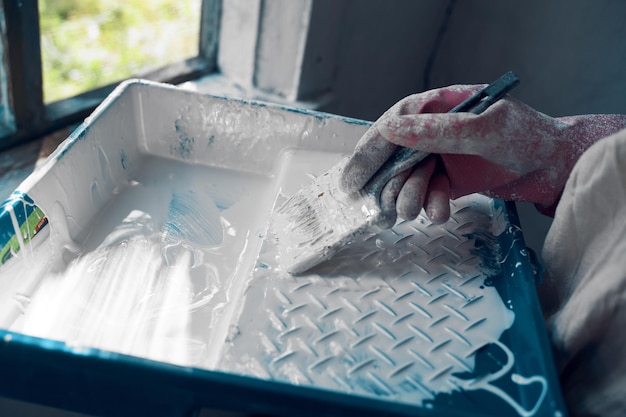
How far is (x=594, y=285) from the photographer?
737 millimetres

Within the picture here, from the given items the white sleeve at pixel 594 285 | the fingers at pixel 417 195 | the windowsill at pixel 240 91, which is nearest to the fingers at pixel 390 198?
the fingers at pixel 417 195

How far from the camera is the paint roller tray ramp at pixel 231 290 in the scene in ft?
2.12

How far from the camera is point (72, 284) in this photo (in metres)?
0.89

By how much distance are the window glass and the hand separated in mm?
1280

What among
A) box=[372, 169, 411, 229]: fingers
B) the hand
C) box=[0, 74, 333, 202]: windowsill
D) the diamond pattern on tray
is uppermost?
the hand

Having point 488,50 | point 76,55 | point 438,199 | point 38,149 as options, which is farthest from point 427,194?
point 76,55

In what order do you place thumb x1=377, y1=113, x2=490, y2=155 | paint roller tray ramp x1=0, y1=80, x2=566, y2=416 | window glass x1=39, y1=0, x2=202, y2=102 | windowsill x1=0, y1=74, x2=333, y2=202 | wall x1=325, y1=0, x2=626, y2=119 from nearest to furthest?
paint roller tray ramp x1=0, y1=80, x2=566, y2=416 → thumb x1=377, y1=113, x2=490, y2=155 → windowsill x1=0, y1=74, x2=333, y2=202 → wall x1=325, y1=0, x2=626, y2=119 → window glass x1=39, y1=0, x2=202, y2=102

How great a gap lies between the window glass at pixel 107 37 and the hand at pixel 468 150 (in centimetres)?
128

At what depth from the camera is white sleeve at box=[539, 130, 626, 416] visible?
71 cm

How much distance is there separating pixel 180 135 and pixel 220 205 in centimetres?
21

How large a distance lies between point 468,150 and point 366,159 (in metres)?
0.15

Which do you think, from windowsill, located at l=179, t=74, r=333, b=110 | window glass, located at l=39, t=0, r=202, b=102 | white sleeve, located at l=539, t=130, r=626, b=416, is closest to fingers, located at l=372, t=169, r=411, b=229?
white sleeve, located at l=539, t=130, r=626, b=416

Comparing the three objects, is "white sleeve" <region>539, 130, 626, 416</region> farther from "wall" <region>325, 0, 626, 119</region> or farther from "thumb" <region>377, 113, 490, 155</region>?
"wall" <region>325, 0, 626, 119</region>

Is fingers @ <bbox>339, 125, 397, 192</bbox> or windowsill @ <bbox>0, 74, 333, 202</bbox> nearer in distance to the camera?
fingers @ <bbox>339, 125, 397, 192</bbox>
